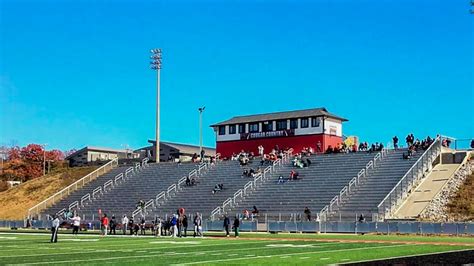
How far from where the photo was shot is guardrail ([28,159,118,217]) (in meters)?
64.6

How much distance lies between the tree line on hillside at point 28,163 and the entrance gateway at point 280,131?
109ft

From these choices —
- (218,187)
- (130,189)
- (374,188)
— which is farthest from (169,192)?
(374,188)

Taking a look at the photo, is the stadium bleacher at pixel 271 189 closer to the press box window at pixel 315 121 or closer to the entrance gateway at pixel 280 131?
the entrance gateway at pixel 280 131

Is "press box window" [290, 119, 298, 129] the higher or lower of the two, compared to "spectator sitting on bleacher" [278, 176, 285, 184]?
higher

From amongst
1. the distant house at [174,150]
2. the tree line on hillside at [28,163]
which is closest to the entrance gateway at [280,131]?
the distant house at [174,150]

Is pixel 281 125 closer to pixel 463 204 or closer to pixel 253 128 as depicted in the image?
pixel 253 128

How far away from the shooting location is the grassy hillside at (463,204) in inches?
1754

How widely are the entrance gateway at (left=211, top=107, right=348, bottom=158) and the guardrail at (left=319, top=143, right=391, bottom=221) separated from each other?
632 inches

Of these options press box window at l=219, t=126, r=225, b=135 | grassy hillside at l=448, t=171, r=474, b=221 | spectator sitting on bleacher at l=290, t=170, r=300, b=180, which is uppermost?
press box window at l=219, t=126, r=225, b=135

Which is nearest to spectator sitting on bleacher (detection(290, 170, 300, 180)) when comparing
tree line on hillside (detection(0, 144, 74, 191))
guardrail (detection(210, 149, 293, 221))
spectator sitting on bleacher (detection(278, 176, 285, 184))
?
spectator sitting on bleacher (detection(278, 176, 285, 184))

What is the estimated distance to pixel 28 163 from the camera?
109 metres

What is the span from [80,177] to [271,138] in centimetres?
2081

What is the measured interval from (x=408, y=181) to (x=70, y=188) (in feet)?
115

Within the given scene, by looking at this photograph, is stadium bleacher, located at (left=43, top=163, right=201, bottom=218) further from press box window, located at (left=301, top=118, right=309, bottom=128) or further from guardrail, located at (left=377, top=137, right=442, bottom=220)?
guardrail, located at (left=377, top=137, right=442, bottom=220)
